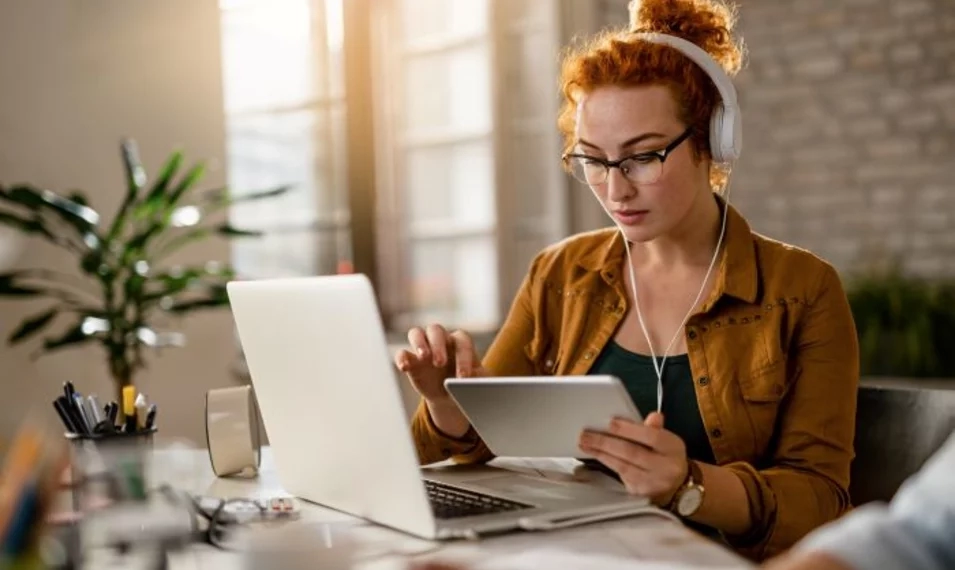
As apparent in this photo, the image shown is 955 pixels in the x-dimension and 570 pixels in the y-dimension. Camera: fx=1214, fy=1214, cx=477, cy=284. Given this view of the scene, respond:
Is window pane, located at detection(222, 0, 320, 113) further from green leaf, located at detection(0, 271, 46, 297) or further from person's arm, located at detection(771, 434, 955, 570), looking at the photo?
person's arm, located at detection(771, 434, 955, 570)

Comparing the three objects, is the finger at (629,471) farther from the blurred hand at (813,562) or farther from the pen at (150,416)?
the pen at (150,416)

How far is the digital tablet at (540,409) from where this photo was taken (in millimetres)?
1187

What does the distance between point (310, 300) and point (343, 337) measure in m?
0.07

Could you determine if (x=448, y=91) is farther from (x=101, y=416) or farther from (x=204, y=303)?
(x=101, y=416)

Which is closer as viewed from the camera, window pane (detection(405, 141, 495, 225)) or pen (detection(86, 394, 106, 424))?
pen (detection(86, 394, 106, 424))

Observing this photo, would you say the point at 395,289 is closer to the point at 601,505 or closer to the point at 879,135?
the point at 879,135

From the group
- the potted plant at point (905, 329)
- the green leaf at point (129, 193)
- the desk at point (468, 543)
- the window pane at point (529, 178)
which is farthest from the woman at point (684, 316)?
the potted plant at point (905, 329)

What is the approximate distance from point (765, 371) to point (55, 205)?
202 centimetres

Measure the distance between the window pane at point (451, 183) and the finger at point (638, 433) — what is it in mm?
3315

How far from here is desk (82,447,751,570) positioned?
3.39 feet

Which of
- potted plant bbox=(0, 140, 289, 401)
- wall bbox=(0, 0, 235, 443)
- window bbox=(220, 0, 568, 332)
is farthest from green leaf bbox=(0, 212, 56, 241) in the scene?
window bbox=(220, 0, 568, 332)

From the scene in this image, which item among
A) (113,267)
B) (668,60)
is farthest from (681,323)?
(113,267)

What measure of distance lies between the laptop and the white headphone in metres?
0.55

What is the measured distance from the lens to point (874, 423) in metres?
1.61
